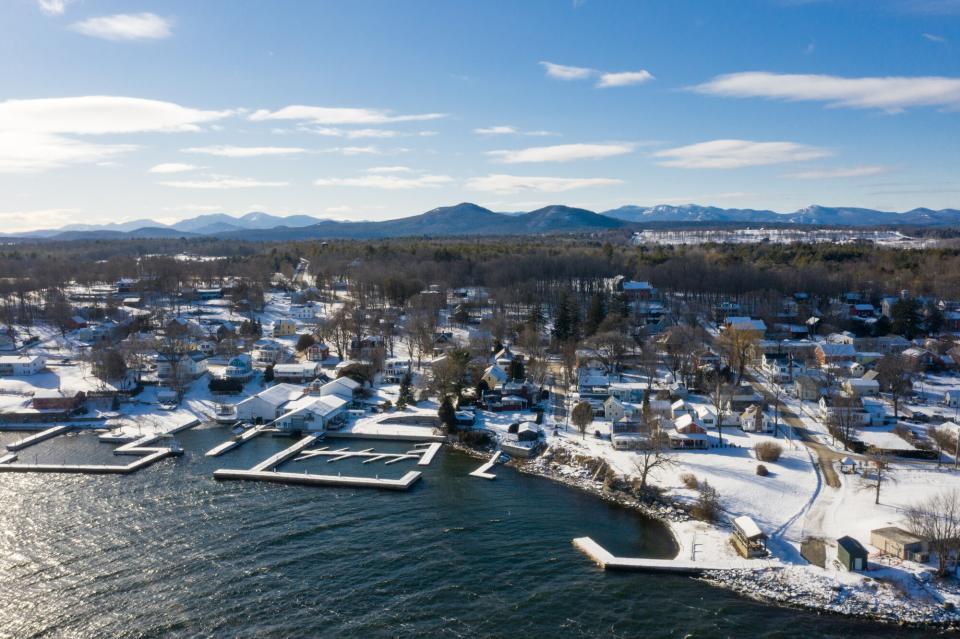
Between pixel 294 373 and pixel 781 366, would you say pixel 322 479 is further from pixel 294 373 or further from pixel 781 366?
pixel 781 366

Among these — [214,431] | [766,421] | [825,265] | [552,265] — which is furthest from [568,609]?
[825,265]

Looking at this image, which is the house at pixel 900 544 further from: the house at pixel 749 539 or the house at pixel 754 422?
the house at pixel 754 422

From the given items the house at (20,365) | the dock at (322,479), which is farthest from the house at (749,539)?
the house at (20,365)

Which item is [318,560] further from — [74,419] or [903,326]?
[903,326]

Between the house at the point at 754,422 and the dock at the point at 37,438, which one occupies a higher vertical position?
the house at the point at 754,422

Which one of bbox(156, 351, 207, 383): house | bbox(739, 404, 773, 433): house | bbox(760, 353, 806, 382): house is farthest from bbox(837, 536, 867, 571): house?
bbox(156, 351, 207, 383): house

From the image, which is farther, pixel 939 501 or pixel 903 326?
pixel 903 326
